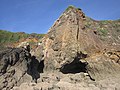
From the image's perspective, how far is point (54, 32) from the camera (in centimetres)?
2438

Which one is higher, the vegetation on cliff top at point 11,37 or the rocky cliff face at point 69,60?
the vegetation on cliff top at point 11,37

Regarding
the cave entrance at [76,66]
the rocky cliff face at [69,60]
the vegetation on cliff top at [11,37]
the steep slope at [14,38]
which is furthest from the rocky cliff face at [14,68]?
the vegetation on cliff top at [11,37]

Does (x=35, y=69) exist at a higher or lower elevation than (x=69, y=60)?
lower

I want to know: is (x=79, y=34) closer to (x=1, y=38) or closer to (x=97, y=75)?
(x=97, y=75)

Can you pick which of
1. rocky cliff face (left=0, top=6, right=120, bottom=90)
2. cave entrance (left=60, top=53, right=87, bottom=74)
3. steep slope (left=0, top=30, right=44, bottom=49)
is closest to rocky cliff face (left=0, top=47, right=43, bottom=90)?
rocky cliff face (left=0, top=6, right=120, bottom=90)

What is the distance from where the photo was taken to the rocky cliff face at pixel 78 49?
21.5 m

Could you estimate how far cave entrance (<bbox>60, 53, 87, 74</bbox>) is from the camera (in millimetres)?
22250

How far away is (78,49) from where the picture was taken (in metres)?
22.4

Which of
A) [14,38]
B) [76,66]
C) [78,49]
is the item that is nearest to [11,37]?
[14,38]

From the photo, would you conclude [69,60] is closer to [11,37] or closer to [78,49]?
[78,49]

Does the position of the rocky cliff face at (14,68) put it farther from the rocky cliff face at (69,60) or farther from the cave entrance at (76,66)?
the cave entrance at (76,66)

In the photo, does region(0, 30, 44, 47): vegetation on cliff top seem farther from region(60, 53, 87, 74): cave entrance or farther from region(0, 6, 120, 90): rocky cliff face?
region(60, 53, 87, 74): cave entrance

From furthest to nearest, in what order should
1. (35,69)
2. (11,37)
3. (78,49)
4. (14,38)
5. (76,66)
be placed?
1. (11,37)
2. (14,38)
3. (76,66)
4. (78,49)
5. (35,69)

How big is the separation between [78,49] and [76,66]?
1.64 m
